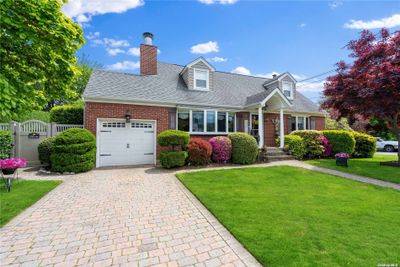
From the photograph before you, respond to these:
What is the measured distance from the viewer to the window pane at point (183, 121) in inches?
465

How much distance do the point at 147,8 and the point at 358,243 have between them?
36.3 ft

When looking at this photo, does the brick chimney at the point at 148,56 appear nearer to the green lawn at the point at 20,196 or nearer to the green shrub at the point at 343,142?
the green lawn at the point at 20,196

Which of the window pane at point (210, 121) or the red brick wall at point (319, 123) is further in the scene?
the red brick wall at point (319, 123)

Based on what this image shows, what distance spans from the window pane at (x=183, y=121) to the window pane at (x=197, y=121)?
38cm

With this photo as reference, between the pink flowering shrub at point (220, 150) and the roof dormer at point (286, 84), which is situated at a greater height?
the roof dormer at point (286, 84)

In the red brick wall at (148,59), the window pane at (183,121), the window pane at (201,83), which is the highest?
the red brick wall at (148,59)

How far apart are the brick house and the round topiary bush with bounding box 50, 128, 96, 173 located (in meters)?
1.20

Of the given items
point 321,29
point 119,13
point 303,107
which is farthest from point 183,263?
point 303,107

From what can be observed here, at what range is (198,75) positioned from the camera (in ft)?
43.8

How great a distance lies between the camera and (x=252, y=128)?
13.4 metres

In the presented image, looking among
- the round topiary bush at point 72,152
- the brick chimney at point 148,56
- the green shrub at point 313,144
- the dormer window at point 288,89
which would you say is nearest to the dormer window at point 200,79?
the brick chimney at point 148,56

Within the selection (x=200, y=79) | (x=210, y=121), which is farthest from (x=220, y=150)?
(x=200, y=79)

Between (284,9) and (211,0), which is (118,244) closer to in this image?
(211,0)

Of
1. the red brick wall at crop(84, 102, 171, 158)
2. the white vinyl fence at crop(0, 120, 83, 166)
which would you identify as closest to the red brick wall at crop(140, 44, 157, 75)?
the red brick wall at crop(84, 102, 171, 158)
